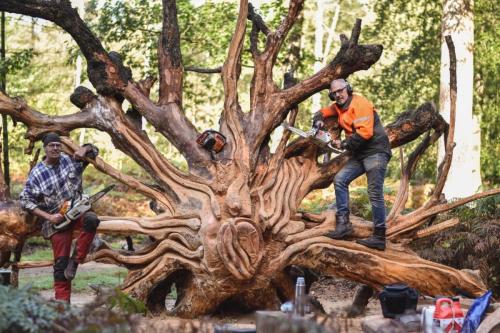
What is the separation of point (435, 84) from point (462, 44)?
6.04 m

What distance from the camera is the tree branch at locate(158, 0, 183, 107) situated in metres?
12.6

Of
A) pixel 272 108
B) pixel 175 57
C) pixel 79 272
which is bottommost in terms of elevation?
pixel 79 272

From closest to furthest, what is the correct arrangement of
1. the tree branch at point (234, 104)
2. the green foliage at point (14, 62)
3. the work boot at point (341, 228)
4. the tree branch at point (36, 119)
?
the work boot at point (341, 228), the tree branch at point (36, 119), the tree branch at point (234, 104), the green foliage at point (14, 62)

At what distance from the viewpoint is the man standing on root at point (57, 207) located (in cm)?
1057

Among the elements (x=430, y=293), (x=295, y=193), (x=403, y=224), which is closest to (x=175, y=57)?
(x=295, y=193)

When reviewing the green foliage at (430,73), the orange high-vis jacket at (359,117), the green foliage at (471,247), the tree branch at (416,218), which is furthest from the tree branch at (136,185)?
the green foliage at (430,73)

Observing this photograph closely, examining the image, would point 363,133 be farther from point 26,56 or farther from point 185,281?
point 26,56

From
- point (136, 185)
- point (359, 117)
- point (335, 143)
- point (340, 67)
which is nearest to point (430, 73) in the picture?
point (340, 67)

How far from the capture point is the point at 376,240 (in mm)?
11320

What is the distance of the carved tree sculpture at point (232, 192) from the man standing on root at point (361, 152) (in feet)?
0.89

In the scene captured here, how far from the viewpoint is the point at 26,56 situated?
17.3m

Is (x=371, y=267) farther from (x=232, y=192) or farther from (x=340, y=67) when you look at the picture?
(x=340, y=67)

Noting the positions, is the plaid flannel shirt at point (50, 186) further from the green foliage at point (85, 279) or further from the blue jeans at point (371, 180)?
the green foliage at point (85, 279)

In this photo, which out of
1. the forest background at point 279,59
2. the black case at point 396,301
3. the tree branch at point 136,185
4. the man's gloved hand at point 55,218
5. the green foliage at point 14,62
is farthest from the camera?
the forest background at point 279,59
